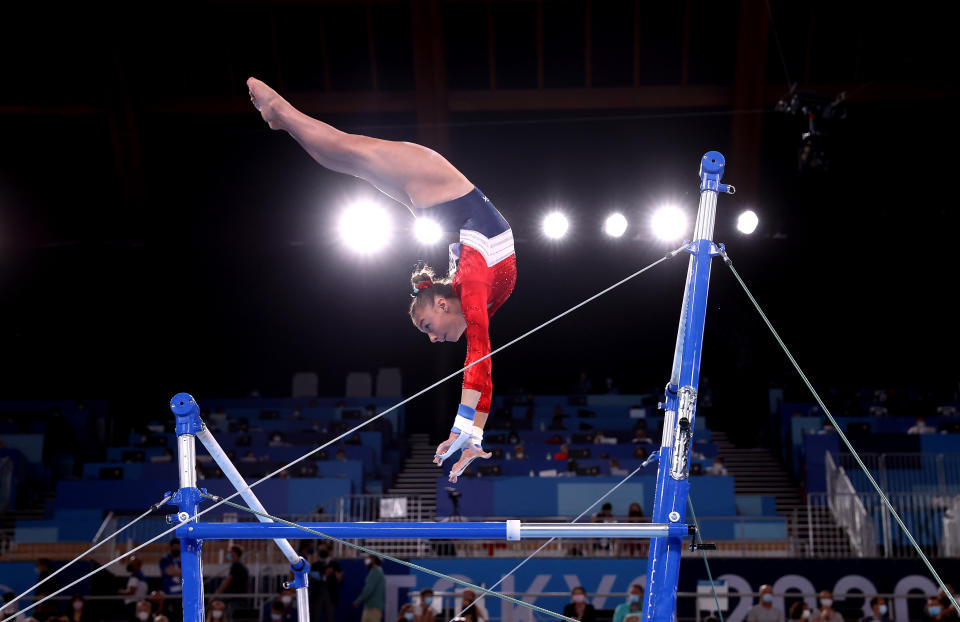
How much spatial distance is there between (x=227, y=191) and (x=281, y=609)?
7.26 m

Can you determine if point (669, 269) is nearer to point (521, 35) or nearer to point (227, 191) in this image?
point (521, 35)

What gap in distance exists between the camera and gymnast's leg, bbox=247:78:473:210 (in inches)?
140

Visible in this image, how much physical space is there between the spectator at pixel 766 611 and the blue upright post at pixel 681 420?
595 cm

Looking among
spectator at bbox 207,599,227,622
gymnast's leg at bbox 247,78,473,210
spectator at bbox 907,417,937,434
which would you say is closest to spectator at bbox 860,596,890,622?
spectator at bbox 907,417,937,434

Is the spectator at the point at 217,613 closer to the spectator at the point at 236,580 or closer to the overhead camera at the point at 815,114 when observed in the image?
the spectator at the point at 236,580

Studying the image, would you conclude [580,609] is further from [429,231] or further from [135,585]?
[429,231]

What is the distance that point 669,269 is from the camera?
53.9ft

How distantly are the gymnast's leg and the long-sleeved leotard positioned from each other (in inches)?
2.5

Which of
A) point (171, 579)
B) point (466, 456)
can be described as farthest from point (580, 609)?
point (466, 456)

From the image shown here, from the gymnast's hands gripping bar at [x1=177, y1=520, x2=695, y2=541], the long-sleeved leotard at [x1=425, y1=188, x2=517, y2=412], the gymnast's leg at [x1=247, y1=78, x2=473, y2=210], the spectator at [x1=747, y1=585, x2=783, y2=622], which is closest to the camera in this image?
the gymnast's hands gripping bar at [x1=177, y1=520, x2=695, y2=541]

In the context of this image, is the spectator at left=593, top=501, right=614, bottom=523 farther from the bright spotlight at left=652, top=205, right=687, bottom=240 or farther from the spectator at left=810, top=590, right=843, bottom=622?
the bright spotlight at left=652, top=205, right=687, bottom=240

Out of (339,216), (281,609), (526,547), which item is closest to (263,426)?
(339,216)

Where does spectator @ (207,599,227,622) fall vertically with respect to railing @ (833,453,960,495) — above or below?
below

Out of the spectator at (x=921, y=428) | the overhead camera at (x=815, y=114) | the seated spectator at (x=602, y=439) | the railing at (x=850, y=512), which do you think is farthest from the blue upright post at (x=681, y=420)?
the spectator at (x=921, y=428)
